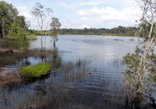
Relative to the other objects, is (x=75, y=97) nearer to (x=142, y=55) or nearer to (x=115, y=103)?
(x=115, y=103)

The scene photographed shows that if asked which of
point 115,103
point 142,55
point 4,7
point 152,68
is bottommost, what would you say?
point 115,103

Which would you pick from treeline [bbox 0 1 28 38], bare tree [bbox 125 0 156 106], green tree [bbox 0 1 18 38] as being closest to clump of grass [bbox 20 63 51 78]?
bare tree [bbox 125 0 156 106]

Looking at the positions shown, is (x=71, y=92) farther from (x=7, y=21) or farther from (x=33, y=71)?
(x=7, y=21)

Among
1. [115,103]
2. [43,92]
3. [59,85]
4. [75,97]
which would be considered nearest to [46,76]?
[59,85]

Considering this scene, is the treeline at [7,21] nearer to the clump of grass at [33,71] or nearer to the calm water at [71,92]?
the clump of grass at [33,71]

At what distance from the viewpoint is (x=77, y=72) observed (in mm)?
25969

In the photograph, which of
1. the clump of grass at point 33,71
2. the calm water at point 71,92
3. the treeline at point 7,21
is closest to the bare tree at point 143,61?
the calm water at point 71,92

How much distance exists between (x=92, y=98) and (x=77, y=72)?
921 centimetres

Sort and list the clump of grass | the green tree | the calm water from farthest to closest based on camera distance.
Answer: the green tree
the clump of grass
the calm water

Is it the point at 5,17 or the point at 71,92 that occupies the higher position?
the point at 5,17

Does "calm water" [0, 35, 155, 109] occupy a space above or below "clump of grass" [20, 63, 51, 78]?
below

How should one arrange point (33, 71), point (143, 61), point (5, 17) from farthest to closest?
point (5, 17)
point (33, 71)
point (143, 61)

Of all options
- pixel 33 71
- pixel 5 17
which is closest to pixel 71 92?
pixel 33 71

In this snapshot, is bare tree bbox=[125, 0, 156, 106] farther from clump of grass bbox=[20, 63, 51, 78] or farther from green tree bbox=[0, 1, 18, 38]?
green tree bbox=[0, 1, 18, 38]
